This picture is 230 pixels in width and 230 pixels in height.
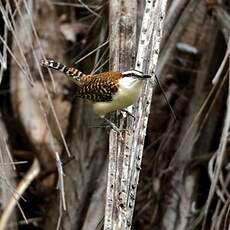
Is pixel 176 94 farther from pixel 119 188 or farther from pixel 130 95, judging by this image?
pixel 119 188

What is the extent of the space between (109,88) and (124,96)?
19 cm

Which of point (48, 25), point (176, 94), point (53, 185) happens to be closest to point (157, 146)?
point (176, 94)

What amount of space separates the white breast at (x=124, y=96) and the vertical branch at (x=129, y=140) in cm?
3

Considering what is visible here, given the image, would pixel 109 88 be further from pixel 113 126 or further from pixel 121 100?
pixel 113 126

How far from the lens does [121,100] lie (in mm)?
2375

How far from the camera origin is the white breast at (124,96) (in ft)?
7.52

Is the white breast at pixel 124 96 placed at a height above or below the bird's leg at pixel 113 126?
above

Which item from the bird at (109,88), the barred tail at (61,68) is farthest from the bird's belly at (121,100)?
the barred tail at (61,68)

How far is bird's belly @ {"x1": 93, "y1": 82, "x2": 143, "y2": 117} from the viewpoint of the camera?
2.30m

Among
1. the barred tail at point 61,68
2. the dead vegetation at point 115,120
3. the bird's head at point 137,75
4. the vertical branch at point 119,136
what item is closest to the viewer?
the vertical branch at point 119,136

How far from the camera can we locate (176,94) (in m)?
3.84

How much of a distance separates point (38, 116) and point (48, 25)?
0.70 metres

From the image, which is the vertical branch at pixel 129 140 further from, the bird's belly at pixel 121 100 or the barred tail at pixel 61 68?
the barred tail at pixel 61 68

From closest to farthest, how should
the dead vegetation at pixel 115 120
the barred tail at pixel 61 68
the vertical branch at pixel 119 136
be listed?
the vertical branch at pixel 119 136 → the barred tail at pixel 61 68 → the dead vegetation at pixel 115 120
